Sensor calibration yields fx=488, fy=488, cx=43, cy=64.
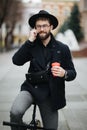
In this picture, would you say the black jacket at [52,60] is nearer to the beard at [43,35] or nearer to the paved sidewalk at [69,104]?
the beard at [43,35]

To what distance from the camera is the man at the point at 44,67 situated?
213 inches

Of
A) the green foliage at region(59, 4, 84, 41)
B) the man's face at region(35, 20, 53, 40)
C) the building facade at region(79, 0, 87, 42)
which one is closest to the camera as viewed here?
the man's face at region(35, 20, 53, 40)

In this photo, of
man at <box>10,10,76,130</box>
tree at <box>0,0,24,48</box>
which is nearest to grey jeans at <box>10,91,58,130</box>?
man at <box>10,10,76,130</box>

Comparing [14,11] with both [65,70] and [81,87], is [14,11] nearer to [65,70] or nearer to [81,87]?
[81,87]

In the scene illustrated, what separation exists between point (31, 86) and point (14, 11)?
2434 inches

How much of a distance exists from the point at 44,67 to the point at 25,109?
0.56 metres

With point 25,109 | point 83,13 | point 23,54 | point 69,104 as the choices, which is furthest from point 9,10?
point 25,109

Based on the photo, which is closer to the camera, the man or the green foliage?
the man

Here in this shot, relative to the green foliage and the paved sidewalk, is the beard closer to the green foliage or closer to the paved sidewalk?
the paved sidewalk

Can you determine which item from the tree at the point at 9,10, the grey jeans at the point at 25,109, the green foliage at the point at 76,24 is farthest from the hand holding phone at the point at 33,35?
the tree at the point at 9,10

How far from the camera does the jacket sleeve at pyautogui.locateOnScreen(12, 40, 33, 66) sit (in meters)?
5.48

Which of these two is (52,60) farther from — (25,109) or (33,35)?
(25,109)

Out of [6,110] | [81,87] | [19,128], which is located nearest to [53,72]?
[19,128]

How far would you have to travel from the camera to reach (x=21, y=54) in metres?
5.51
